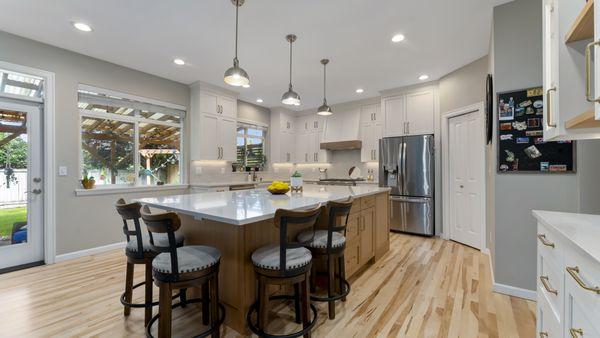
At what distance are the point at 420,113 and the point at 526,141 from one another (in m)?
2.52

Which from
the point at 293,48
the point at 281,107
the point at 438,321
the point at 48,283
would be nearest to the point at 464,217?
A: the point at 438,321

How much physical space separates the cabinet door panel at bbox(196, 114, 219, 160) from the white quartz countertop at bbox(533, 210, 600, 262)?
15.0 ft

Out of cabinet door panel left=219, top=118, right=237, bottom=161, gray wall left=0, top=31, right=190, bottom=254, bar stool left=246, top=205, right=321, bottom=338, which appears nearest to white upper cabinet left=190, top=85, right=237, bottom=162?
cabinet door panel left=219, top=118, right=237, bottom=161

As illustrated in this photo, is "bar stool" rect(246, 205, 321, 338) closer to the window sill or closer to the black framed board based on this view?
the black framed board

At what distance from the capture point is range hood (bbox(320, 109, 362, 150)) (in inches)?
235

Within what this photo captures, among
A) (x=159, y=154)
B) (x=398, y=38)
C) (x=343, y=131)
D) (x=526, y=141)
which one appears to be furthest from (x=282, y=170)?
(x=526, y=141)

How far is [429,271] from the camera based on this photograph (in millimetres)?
3006

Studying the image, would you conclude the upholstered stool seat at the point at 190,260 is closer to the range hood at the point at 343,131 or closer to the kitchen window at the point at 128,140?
the kitchen window at the point at 128,140

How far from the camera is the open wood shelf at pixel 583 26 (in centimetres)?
103

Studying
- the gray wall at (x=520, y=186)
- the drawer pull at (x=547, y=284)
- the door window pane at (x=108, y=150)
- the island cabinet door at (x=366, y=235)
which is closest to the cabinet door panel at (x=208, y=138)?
the door window pane at (x=108, y=150)

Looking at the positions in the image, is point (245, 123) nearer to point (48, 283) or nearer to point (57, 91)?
point (57, 91)

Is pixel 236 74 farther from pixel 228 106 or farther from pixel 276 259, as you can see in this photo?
pixel 228 106

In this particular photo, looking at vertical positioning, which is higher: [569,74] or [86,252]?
[569,74]

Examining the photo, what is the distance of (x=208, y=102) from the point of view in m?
4.81
